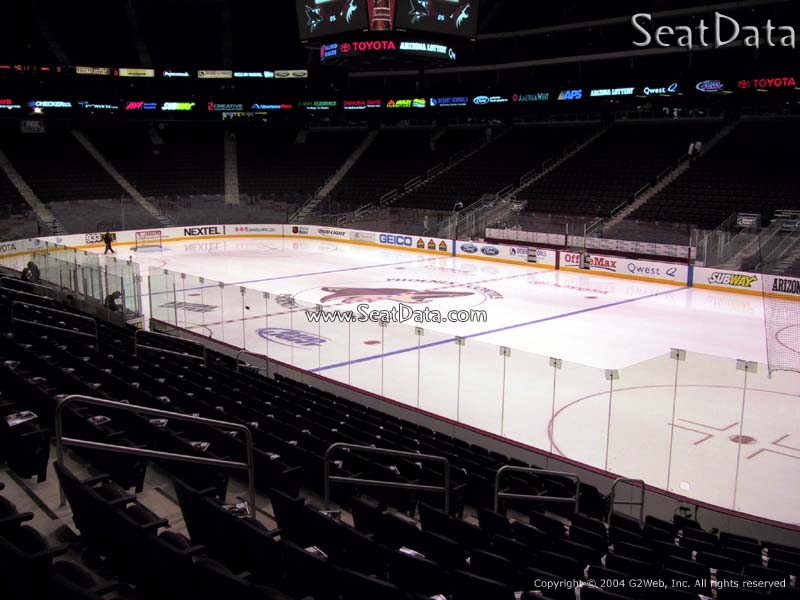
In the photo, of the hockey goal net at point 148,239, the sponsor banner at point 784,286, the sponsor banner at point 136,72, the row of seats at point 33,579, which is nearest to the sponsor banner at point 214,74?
the sponsor banner at point 136,72

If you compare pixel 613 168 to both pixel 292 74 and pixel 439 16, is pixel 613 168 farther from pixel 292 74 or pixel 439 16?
pixel 292 74

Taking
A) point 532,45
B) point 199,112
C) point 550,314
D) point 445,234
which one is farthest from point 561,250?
point 199,112

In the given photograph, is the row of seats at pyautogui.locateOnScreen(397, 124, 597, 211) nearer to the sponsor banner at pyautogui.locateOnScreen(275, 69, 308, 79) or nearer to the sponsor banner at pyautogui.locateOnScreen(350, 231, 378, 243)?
the sponsor banner at pyautogui.locateOnScreen(350, 231, 378, 243)

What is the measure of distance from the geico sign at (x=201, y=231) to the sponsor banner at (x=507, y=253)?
1444 cm

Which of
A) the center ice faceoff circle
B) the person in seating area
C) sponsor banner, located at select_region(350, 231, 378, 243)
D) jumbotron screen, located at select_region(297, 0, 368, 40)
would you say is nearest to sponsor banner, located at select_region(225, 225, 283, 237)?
sponsor banner, located at select_region(350, 231, 378, 243)

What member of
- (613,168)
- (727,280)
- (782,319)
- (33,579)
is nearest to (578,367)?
(33,579)

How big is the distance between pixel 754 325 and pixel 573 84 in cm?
2186

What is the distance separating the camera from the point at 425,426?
11797mm

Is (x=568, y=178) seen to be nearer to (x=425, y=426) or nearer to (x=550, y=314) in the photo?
(x=550, y=314)

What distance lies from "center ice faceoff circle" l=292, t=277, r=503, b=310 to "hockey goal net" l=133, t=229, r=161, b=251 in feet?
51.8

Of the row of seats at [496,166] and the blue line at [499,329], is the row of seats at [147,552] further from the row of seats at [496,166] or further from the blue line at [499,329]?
the row of seats at [496,166]

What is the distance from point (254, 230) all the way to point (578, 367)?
33.5m

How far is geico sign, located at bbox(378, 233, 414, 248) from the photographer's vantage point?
1427 inches

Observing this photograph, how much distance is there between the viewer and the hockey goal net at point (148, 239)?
36.7 m
